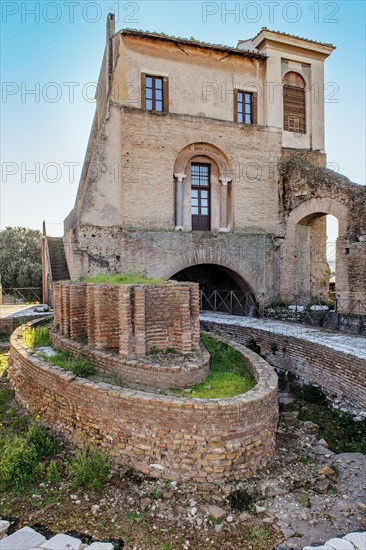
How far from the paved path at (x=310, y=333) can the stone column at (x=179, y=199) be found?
354 centimetres

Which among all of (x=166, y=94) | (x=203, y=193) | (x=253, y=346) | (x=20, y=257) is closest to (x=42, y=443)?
(x=253, y=346)

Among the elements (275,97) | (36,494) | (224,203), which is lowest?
(36,494)

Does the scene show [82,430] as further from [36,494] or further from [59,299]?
[59,299]

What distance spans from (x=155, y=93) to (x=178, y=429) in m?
12.8

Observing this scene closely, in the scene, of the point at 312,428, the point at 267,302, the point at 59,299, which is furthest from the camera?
the point at 267,302

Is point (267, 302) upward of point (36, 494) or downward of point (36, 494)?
upward

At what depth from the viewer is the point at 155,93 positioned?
14680mm

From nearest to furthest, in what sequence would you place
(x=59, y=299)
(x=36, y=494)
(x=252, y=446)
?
(x=36, y=494), (x=252, y=446), (x=59, y=299)

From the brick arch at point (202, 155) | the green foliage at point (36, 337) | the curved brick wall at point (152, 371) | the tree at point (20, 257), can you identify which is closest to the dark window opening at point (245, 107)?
the brick arch at point (202, 155)

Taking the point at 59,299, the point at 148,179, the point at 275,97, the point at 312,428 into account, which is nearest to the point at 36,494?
the point at 312,428

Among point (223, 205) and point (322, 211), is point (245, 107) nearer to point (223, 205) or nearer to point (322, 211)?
point (223, 205)

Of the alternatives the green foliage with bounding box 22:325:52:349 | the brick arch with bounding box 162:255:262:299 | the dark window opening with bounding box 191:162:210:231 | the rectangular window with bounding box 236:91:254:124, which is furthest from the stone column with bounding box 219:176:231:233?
the green foliage with bounding box 22:325:52:349

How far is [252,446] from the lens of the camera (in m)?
5.39

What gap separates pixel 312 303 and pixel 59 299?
33.2ft
